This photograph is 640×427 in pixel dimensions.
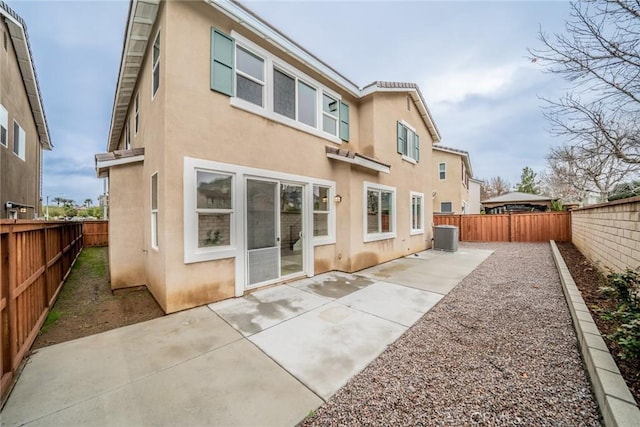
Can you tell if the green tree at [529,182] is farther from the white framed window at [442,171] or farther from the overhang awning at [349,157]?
the overhang awning at [349,157]

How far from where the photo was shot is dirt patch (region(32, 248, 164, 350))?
13.1 ft

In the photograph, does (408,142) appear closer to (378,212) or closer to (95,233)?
(378,212)

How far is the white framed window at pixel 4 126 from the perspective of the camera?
9.12 metres

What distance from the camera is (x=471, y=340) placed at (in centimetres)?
356

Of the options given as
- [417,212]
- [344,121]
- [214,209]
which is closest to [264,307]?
[214,209]

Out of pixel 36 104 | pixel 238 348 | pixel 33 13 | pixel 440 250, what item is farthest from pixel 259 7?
pixel 36 104

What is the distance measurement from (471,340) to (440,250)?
915 cm

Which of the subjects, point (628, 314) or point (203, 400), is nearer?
point (203, 400)

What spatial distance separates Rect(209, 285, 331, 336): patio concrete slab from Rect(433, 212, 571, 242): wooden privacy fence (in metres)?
13.9

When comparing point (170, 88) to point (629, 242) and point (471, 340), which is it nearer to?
point (471, 340)

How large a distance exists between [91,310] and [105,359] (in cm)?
250

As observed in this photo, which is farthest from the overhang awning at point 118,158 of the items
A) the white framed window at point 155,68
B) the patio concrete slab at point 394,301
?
the patio concrete slab at point 394,301

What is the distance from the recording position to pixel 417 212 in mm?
11781

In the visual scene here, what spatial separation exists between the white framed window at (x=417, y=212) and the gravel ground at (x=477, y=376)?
262 inches
